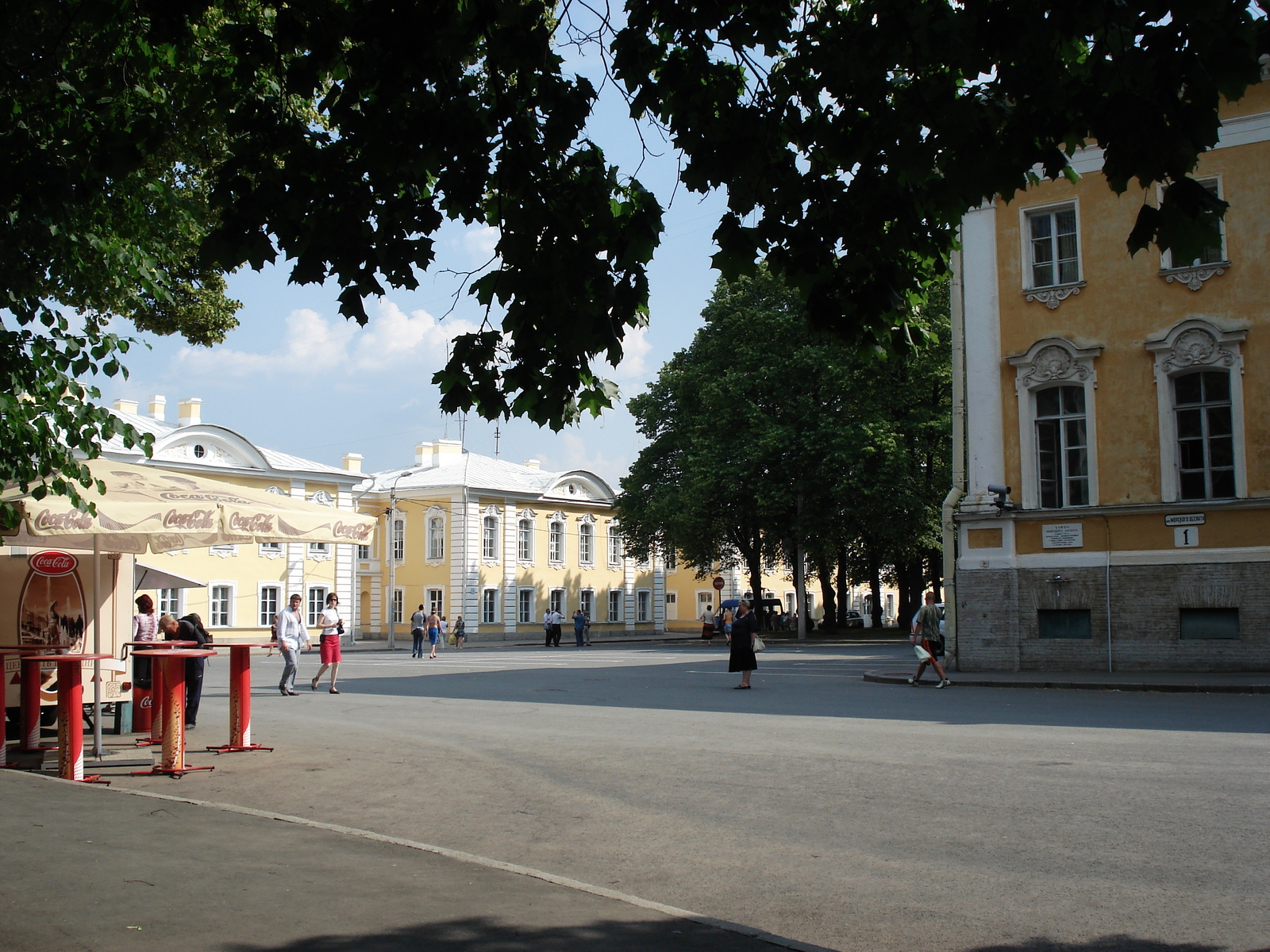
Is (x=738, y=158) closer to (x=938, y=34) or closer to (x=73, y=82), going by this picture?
(x=938, y=34)

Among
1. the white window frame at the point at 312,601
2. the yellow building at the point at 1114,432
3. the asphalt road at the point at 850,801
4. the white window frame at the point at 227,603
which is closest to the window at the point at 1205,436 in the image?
the yellow building at the point at 1114,432

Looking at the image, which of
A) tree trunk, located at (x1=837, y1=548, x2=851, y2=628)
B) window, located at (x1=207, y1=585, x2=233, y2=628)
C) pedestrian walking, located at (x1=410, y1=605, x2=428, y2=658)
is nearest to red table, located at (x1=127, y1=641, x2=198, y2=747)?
pedestrian walking, located at (x1=410, y1=605, x2=428, y2=658)

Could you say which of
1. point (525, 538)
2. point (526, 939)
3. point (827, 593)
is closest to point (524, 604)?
point (525, 538)

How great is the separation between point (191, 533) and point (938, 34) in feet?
27.2

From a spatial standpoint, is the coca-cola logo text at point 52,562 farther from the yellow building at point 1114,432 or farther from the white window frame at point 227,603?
the white window frame at point 227,603

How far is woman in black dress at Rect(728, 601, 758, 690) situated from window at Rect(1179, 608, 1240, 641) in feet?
26.2

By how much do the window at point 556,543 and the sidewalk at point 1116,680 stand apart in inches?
1875

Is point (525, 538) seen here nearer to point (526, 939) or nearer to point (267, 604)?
point (267, 604)

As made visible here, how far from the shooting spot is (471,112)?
19.9ft

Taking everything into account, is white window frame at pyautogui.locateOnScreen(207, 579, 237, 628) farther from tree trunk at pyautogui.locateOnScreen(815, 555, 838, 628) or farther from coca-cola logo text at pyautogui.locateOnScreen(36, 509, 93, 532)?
coca-cola logo text at pyautogui.locateOnScreen(36, 509, 93, 532)

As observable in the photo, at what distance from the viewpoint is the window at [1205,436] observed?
21906mm

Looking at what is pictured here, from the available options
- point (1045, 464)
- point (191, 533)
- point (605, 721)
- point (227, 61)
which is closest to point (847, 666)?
point (1045, 464)

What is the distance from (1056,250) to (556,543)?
49633 mm

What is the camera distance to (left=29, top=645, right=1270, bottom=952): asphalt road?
5.97 meters
